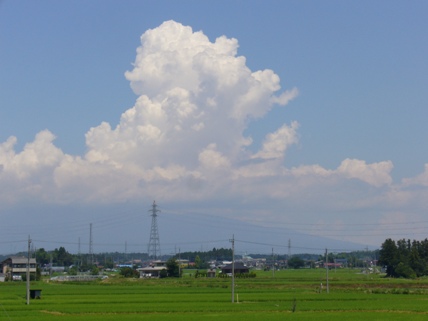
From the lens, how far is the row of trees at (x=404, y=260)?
5197 inches

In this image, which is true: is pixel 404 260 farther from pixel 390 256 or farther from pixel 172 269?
pixel 172 269

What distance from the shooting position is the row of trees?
433 ft

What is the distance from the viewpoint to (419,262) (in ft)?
470

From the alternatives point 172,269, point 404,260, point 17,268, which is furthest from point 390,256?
point 17,268

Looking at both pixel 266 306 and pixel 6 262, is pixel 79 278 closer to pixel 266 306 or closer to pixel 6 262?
pixel 6 262

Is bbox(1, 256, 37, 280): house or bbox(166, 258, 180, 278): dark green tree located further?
bbox(166, 258, 180, 278): dark green tree

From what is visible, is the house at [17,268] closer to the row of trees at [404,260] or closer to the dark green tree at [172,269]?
the dark green tree at [172,269]

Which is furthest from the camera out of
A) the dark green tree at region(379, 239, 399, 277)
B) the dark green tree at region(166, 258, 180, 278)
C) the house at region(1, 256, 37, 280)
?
the dark green tree at region(166, 258, 180, 278)

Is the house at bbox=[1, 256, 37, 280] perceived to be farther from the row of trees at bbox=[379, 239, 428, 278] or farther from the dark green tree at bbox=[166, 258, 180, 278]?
the row of trees at bbox=[379, 239, 428, 278]

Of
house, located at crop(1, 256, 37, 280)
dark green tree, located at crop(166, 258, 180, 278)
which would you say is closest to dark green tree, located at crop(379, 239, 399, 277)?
dark green tree, located at crop(166, 258, 180, 278)

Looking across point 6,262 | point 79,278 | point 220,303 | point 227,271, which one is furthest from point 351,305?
point 6,262

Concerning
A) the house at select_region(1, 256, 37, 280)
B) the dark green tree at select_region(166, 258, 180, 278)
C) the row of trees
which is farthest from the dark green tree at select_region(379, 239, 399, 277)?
the house at select_region(1, 256, 37, 280)

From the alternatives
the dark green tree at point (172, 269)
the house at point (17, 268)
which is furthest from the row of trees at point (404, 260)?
the house at point (17, 268)

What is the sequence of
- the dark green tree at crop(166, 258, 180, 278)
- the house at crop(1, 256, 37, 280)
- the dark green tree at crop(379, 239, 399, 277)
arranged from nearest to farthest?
the house at crop(1, 256, 37, 280) < the dark green tree at crop(379, 239, 399, 277) < the dark green tree at crop(166, 258, 180, 278)
